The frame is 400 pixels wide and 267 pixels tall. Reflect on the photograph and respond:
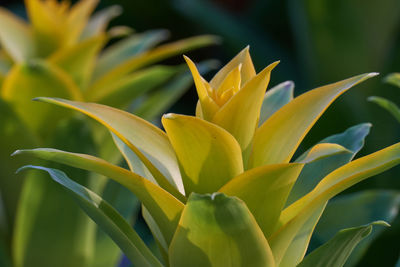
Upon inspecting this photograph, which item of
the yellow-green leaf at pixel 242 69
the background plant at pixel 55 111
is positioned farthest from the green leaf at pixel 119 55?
the yellow-green leaf at pixel 242 69

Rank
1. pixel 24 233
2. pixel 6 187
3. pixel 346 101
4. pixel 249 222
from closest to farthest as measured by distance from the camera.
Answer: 1. pixel 249 222
2. pixel 24 233
3. pixel 6 187
4. pixel 346 101

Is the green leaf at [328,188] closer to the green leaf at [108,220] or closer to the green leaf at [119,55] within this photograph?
the green leaf at [108,220]

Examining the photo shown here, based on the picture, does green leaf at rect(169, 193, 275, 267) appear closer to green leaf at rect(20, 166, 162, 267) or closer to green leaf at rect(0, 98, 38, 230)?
green leaf at rect(20, 166, 162, 267)

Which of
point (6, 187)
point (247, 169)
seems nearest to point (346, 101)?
point (6, 187)

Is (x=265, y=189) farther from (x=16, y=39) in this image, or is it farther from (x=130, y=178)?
(x=16, y=39)

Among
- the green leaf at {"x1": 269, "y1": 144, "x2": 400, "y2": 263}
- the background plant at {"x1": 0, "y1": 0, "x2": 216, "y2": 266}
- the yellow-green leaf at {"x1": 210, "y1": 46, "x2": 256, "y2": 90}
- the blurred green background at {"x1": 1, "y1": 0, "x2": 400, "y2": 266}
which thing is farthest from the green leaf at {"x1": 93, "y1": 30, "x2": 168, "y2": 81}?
the green leaf at {"x1": 269, "y1": 144, "x2": 400, "y2": 263}

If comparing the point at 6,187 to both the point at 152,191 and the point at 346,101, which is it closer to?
the point at 152,191

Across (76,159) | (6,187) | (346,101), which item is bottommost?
(346,101)
